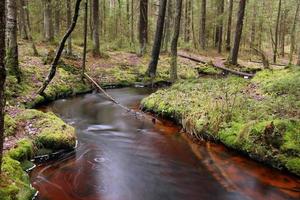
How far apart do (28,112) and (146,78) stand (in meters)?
10.5

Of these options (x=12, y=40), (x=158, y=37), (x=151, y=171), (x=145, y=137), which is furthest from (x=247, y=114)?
(x=158, y=37)

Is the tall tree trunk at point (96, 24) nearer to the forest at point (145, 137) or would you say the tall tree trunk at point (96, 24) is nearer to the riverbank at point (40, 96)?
the riverbank at point (40, 96)

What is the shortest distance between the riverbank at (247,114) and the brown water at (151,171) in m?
0.36

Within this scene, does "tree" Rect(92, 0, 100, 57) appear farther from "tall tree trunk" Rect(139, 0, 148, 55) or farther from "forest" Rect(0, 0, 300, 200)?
"forest" Rect(0, 0, 300, 200)

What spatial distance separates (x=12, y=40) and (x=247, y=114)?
906 centimetres

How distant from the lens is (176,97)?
45.2ft

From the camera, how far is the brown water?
759 centimetres

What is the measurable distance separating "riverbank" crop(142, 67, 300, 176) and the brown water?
0.36 meters

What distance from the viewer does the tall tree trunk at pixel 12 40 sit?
1368cm

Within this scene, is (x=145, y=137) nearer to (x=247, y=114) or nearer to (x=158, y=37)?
(x=247, y=114)

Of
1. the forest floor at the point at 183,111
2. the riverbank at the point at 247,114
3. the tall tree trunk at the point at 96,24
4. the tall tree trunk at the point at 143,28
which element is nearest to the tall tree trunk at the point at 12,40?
the forest floor at the point at 183,111

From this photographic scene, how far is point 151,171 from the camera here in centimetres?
876

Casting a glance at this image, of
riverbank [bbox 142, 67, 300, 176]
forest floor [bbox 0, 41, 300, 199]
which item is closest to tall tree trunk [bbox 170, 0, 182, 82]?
forest floor [bbox 0, 41, 300, 199]

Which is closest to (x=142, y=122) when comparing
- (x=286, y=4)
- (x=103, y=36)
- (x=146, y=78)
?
(x=146, y=78)
